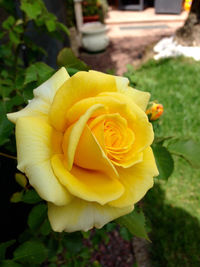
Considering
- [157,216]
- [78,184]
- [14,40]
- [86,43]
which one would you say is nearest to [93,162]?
[78,184]

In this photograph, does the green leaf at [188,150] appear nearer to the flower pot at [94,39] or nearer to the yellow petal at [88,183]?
the yellow petal at [88,183]

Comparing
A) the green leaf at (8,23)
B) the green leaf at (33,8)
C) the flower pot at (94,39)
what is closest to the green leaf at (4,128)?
the green leaf at (33,8)

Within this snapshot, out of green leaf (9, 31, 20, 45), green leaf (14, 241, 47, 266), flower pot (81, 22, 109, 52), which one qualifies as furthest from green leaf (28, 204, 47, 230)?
flower pot (81, 22, 109, 52)

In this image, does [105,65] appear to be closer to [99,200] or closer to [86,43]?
[86,43]

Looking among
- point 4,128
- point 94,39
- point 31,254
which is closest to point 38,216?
point 31,254

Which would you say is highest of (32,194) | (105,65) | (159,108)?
(159,108)

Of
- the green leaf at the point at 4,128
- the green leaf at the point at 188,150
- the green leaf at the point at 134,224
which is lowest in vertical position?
the green leaf at the point at 188,150
